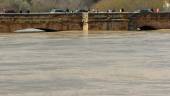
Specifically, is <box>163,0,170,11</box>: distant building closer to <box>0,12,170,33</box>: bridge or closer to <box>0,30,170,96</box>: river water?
<box>0,12,170,33</box>: bridge

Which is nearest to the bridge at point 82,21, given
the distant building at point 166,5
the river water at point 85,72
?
the river water at point 85,72

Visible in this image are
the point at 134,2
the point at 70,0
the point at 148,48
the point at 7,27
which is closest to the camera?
the point at 148,48

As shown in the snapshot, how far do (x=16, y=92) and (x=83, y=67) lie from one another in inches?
255

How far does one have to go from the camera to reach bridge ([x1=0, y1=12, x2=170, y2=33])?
165 ft

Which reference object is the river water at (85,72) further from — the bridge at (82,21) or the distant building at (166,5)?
the distant building at (166,5)

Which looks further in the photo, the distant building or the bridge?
the distant building

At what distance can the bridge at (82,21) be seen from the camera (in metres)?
50.2

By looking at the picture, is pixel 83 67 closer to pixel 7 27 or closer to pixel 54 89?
pixel 54 89

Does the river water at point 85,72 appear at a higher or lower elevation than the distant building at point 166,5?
higher

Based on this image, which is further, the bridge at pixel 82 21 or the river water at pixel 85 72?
the bridge at pixel 82 21

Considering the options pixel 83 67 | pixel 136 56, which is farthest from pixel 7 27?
pixel 83 67

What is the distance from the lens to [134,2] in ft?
263

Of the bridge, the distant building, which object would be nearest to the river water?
the bridge

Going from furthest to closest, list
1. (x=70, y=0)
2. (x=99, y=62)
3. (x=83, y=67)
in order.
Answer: (x=70, y=0), (x=99, y=62), (x=83, y=67)
